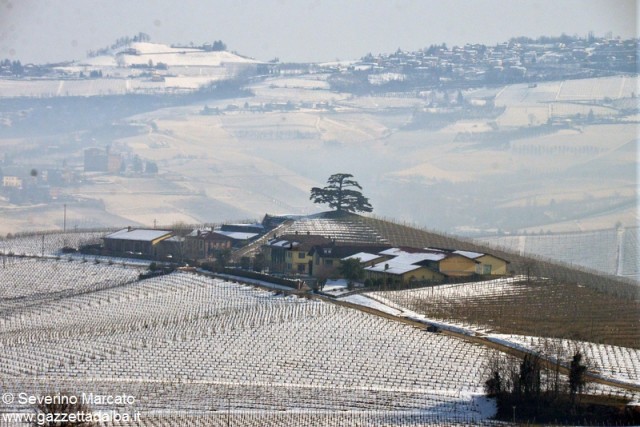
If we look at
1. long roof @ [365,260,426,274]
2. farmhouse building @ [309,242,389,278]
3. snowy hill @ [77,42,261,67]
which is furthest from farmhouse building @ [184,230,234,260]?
snowy hill @ [77,42,261,67]

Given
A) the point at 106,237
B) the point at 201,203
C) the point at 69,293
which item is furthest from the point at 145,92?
the point at 69,293

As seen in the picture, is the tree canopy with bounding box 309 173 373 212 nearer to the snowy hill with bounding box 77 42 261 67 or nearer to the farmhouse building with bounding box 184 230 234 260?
the farmhouse building with bounding box 184 230 234 260

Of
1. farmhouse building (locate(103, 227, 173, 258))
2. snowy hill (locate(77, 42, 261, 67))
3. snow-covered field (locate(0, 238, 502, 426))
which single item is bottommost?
snowy hill (locate(77, 42, 261, 67))

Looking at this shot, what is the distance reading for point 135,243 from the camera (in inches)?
1807

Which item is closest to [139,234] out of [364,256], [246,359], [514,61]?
[364,256]

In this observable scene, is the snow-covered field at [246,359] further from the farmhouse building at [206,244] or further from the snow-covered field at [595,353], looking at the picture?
the farmhouse building at [206,244]

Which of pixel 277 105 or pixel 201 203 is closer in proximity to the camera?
pixel 201 203

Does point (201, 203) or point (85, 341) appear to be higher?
point (85, 341)

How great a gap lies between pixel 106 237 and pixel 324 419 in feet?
89.9

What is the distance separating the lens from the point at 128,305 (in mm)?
33000

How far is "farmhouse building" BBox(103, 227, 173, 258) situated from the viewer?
148 feet

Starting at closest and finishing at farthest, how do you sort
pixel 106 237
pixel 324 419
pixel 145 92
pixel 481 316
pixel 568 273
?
pixel 324 419 < pixel 481 316 < pixel 568 273 < pixel 106 237 < pixel 145 92

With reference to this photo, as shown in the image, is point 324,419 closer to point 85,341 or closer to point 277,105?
point 85,341

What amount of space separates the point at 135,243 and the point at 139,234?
4.79 feet
